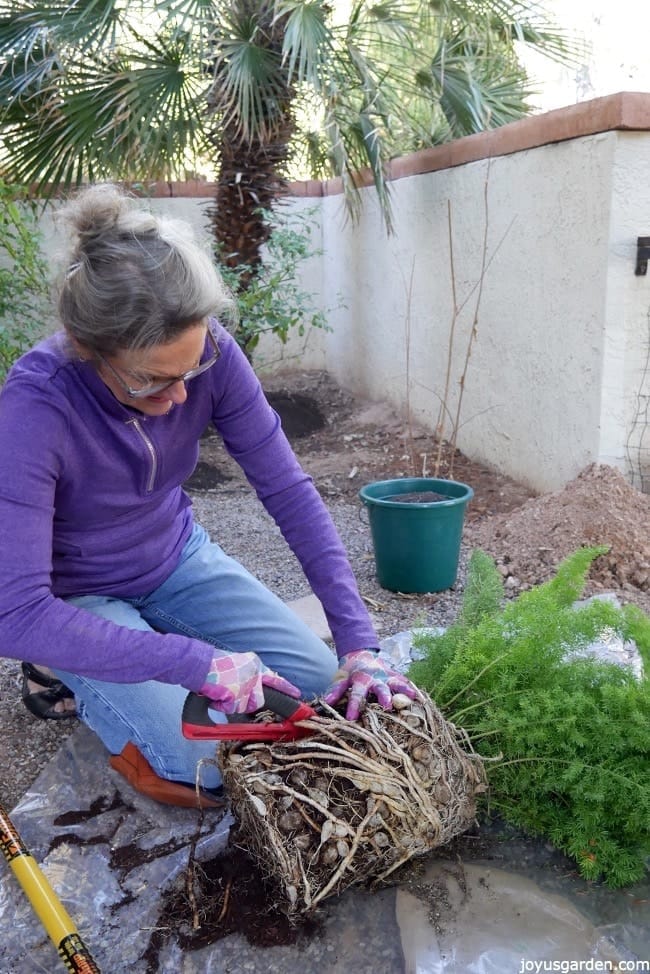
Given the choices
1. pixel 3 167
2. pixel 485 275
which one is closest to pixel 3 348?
pixel 3 167

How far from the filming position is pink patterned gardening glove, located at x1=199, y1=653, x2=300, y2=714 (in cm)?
150

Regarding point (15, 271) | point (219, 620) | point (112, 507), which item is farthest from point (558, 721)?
point (15, 271)

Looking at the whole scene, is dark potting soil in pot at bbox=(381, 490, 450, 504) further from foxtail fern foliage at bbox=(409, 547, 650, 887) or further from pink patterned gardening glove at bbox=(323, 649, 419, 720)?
pink patterned gardening glove at bbox=(323, 649, 419, 720)

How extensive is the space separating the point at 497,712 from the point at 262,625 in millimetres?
748

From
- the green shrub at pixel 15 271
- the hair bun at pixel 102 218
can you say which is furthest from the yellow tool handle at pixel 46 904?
the green shrub at pixel 15 271

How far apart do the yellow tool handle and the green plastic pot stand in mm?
1726

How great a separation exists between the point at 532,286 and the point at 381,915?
127 inches

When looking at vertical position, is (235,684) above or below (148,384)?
below

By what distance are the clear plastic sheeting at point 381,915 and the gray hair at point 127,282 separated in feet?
3.59

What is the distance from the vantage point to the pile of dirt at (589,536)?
308 cm

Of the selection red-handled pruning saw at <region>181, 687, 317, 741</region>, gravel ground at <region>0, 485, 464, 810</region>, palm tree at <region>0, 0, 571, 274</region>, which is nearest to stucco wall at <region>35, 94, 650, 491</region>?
palm tree at <region>0, 0, 571, 274</region>

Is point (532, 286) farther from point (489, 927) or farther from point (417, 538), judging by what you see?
point (489, 927)

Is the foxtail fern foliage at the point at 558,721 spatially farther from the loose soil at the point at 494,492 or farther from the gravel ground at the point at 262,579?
the loose soil at the point at 494,492

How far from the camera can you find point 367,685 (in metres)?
1.58
